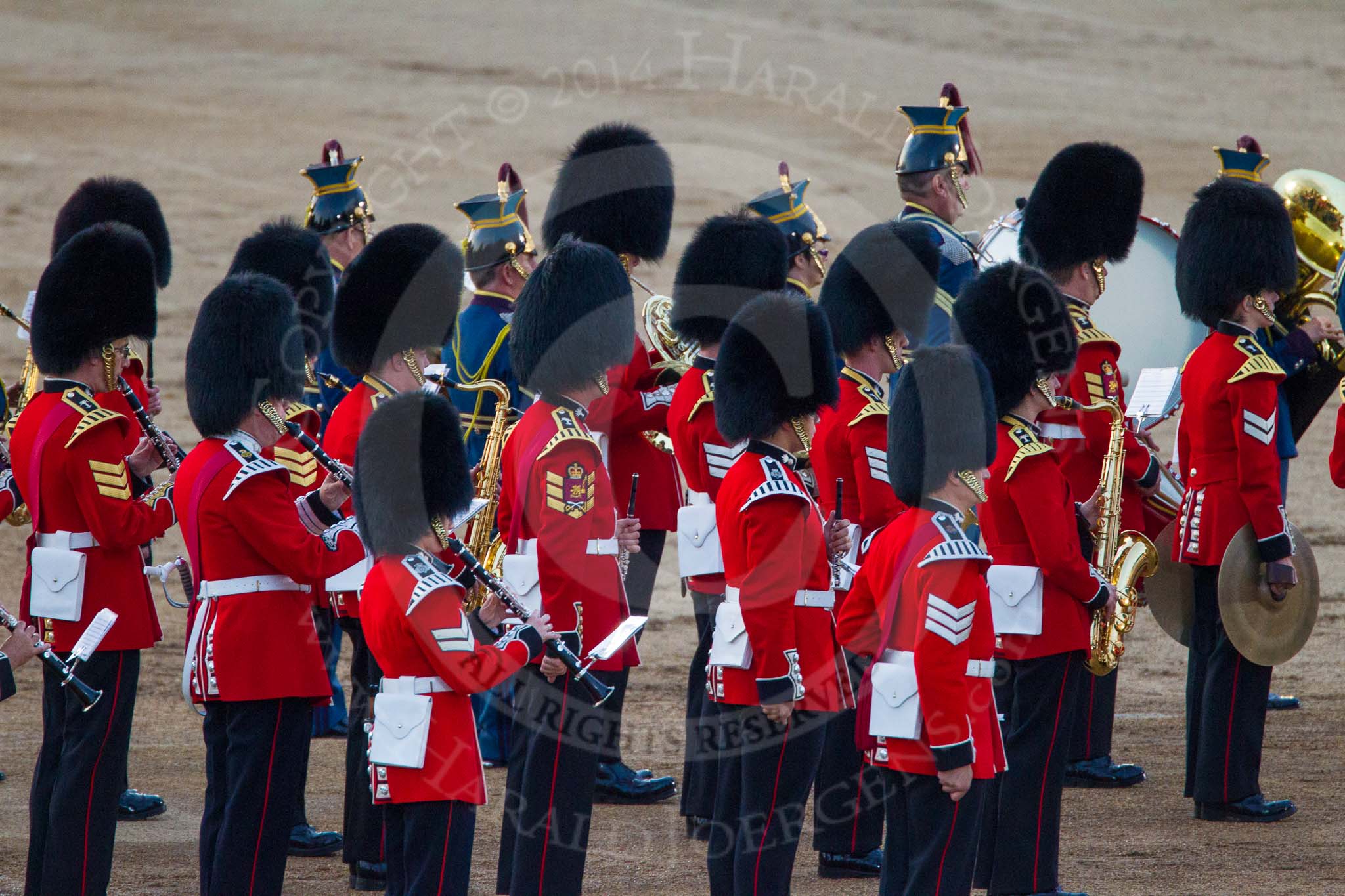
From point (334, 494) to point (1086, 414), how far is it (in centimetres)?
177

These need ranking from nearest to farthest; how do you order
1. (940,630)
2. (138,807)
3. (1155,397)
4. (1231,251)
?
(940,630), (1231,251), (138,807), (1155,397)

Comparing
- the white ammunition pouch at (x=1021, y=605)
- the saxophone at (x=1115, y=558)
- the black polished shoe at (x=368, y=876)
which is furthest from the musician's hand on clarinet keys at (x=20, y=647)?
the saxophone at (x=1115, y=558)

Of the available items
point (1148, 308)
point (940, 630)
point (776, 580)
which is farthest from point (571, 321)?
point (1148, 308)

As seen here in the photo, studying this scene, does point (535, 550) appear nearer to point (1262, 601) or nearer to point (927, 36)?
point (1262, 601)

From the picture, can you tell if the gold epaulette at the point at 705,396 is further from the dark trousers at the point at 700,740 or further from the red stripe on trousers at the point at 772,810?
the red stripe on trousers at the point at 772,810

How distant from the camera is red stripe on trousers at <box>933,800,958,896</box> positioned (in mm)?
3496

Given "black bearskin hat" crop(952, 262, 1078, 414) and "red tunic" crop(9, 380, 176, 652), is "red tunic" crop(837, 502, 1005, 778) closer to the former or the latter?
"black bearskin hat" crop(952, 262, 1078, 414)

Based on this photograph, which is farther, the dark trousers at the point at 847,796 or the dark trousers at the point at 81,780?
the dark trousers at the point at 847,796

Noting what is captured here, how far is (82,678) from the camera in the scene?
4.13 m

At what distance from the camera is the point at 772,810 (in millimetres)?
3783

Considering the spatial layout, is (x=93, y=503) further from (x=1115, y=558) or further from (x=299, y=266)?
(x=1115, y=558)

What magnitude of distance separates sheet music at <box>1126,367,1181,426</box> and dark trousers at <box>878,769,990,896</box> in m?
1.81

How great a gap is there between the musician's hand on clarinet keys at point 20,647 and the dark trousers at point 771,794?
55.6 inches

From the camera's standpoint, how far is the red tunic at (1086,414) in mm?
4469
